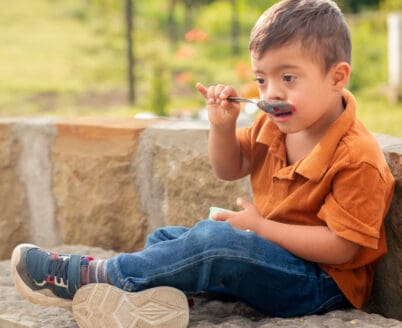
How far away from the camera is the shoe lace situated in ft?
6.31

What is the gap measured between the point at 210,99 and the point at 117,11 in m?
5.24

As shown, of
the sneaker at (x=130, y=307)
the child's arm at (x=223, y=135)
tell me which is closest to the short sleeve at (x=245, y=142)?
the child's arm at (x=223, y=135)

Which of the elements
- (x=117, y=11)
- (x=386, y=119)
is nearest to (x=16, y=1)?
(x=117, y=11)

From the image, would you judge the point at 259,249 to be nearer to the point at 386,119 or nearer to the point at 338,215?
the point at 338,215

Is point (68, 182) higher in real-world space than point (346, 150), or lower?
lower

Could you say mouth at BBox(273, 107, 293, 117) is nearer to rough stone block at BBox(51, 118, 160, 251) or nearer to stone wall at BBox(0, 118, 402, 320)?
stone wall at BBox(0, 118, 402, 320)

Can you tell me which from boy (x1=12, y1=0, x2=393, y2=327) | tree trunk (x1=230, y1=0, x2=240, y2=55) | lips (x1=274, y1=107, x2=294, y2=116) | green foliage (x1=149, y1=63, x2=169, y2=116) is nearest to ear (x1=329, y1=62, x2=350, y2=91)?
boy (x1=12, y1=0, x2=393, y2=327)

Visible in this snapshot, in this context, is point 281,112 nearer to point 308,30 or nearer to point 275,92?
point 275,92

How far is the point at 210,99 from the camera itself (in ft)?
6.75

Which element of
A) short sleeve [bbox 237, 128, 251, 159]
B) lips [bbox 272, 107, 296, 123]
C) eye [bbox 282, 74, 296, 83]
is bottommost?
short sleeve [bbox 237, 128, 251, 159]

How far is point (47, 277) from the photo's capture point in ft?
6.33

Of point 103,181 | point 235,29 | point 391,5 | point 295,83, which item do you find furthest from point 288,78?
point 391,5

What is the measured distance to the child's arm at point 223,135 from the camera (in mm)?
2057

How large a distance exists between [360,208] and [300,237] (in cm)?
14
